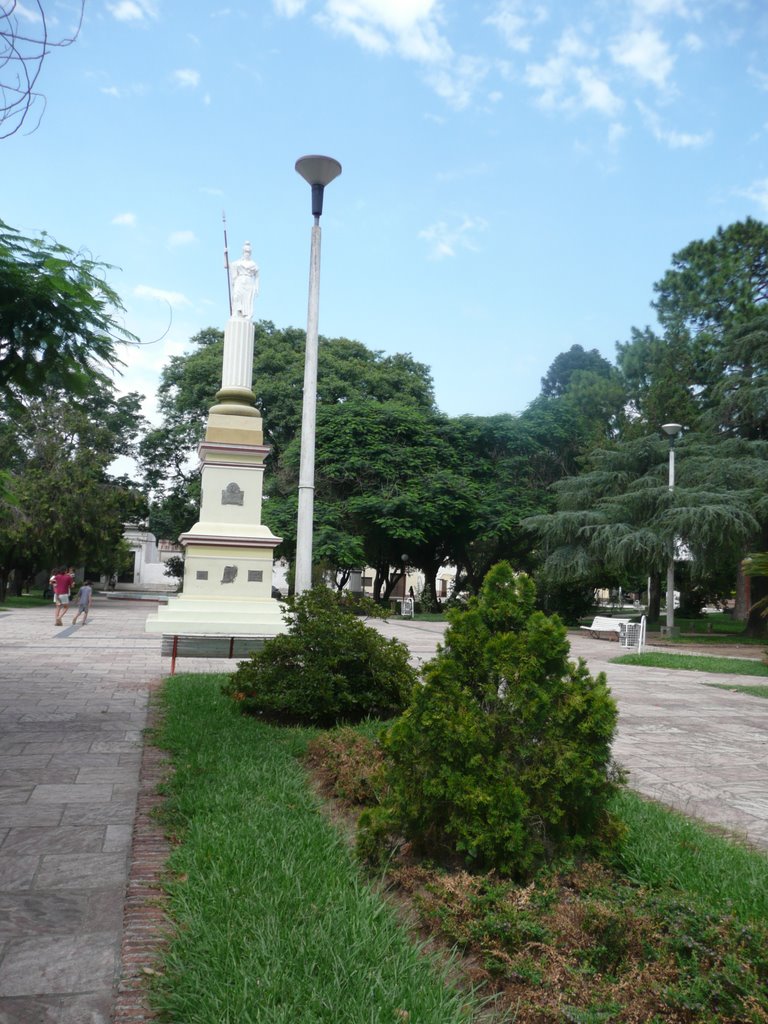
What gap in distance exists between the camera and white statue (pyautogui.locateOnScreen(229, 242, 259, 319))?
18438 millimetres

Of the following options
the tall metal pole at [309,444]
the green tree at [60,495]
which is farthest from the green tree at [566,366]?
the tall metal pole at [309,444]

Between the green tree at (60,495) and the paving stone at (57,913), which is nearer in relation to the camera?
the paving stone at (57,913)

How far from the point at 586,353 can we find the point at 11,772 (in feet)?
224

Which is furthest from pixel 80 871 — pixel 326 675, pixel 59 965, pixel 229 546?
pixel 229 546

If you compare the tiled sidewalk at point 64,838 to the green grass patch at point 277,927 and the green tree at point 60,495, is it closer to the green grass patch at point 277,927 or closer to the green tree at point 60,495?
the green grass patch at point 277,927

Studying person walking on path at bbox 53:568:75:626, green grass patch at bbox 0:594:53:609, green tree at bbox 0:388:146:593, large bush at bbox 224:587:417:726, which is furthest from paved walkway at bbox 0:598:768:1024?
green grass patch at bbox 0:594:53:609

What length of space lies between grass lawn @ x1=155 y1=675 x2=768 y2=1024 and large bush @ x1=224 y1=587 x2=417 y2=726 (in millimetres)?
3061

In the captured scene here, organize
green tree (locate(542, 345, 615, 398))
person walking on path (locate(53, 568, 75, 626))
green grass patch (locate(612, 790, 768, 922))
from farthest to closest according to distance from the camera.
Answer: green tree (locate(542, 345, 615, 398)) → person walking on path (locate(53, 568, 75, 626)) → green grass patch (locate(612, 790, 768, 922))

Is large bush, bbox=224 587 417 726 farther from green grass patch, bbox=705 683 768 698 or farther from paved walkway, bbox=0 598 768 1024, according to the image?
green grass patch, bbox=705 683 768 698

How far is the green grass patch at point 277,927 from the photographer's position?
2.58m

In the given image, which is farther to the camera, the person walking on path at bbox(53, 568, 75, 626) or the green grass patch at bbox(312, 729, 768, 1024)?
the person walking on path at bbox(53, 568, 75, 626)

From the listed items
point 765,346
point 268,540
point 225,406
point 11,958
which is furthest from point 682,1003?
point 765,346

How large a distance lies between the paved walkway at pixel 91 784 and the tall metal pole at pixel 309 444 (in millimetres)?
2511

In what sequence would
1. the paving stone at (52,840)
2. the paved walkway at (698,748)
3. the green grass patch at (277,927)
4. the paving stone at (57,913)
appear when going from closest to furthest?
the green grass patch at (277,927)
the paving stone at (57,913)
the paving stone at (52,840)
the paved walkway at (698,748)
